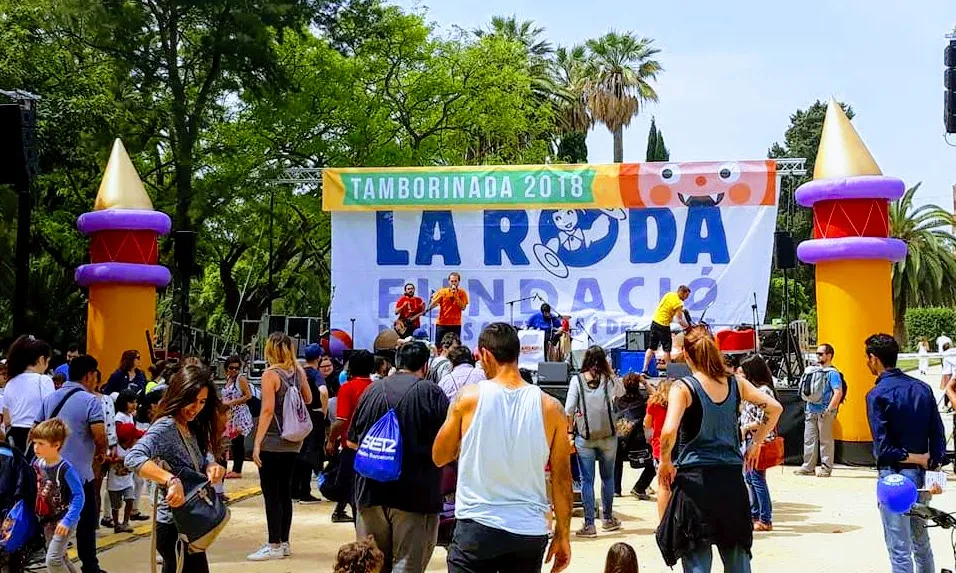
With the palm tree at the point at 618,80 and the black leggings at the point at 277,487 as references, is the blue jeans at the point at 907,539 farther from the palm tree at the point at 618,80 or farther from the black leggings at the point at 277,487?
the palm tree at the point at 618,80

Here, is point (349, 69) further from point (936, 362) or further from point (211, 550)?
point (936, 362)

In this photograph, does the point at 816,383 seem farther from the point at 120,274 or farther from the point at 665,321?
the point at 120,274

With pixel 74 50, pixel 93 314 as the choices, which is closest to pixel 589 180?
pixel 93 314

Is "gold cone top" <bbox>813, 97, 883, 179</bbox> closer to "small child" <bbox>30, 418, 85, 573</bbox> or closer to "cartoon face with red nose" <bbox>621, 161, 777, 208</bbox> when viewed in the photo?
"cartoon face with red nose" <bbox>621, 161, 777, 208</bbox>

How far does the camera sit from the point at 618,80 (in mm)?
54188

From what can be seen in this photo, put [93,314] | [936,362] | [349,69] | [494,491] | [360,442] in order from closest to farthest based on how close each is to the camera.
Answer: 1. [494,491]
2. [360,442]
3. [93,314]
4. [349,69]
5. [936,362]

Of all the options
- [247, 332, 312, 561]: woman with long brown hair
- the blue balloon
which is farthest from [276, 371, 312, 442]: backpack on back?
the blue balloon

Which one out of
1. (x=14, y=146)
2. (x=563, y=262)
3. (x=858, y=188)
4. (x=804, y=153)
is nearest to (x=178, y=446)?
(x=14, y=146)

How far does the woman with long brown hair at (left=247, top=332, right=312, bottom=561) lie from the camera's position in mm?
8641

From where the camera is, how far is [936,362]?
44.8m

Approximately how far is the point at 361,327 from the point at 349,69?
1224cm

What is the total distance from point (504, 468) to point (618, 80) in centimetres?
5073

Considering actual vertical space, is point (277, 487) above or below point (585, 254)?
below

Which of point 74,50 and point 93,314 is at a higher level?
point 74,50
